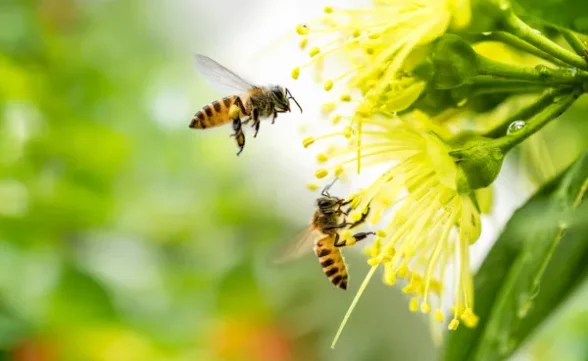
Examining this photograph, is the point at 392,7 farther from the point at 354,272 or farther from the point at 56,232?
the point at 56,232

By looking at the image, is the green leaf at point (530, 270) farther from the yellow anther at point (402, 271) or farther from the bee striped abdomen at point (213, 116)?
the bee striped abdomen at point (213, 116)

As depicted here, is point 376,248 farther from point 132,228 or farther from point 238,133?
point 132,228

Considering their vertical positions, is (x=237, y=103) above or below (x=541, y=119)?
above

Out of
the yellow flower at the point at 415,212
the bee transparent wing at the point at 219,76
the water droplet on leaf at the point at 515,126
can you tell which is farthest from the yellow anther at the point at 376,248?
the bee transparent wing at the point at 219,76

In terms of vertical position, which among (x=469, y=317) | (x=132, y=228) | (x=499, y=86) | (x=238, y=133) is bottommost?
(x=469, y=317)

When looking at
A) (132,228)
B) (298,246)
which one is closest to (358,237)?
(298,246)

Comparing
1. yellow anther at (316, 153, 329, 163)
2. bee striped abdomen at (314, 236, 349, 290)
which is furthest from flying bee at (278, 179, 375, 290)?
yellow anther at (316, 153, 329, 163)

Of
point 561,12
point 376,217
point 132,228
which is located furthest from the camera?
point 132,228
